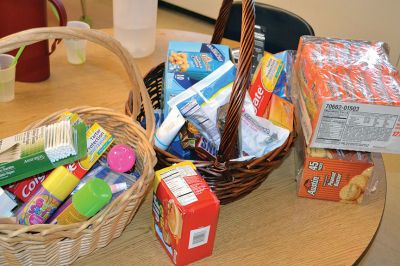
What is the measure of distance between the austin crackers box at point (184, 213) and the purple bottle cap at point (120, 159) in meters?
0.06

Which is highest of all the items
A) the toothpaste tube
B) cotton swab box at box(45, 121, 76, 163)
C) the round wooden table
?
cotton swab box at box(45, 121, 76, 163)

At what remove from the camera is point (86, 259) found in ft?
2.44

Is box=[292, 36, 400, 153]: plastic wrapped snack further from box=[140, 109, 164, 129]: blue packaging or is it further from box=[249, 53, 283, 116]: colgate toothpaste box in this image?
box=[140, 109, 164, 129]: blue packaging

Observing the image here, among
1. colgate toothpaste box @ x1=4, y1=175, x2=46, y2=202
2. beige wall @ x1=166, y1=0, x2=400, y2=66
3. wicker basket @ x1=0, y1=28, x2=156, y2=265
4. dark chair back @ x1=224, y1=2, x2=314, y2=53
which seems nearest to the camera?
wicker basket @ x1=0, y1=28, x2=156, y2=265

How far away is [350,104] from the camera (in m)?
0.78

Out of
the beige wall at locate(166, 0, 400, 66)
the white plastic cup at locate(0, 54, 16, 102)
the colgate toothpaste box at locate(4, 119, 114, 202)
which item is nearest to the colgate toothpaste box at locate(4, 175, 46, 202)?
the colgate toothpaste box at locate(4, 119, 114, 202)

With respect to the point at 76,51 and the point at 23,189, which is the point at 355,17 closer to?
the point at 76,51

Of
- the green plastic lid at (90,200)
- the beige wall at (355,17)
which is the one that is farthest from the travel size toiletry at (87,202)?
the beige wall at (355,17)

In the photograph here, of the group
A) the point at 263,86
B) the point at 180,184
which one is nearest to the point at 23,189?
the point at 180,184

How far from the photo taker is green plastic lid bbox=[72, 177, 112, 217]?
65 centimetres

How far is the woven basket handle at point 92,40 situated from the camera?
69 cm

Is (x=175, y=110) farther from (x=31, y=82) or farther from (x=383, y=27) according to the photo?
(x=383, y=27)

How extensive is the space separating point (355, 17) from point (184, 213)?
203 cm

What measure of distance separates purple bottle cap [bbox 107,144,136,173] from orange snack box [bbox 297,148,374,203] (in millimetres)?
318
